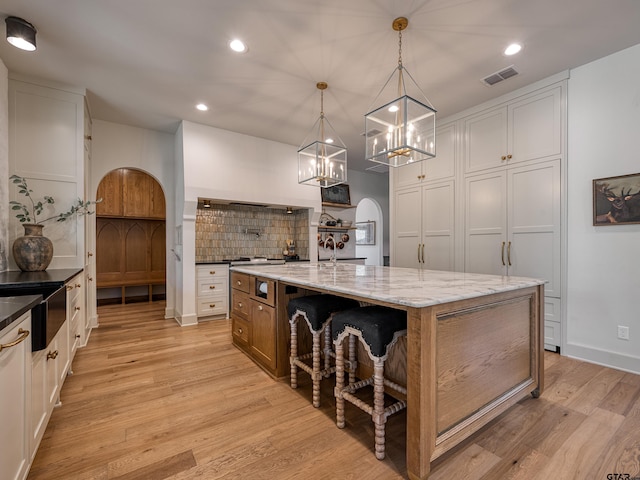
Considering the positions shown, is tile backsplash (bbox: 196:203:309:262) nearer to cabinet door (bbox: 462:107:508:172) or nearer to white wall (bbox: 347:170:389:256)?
white wall (bbox: 347:170:389:256)

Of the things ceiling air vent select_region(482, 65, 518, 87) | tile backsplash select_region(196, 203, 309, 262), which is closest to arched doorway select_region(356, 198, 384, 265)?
tile backsplash select_region(196, 203, 309, 262)

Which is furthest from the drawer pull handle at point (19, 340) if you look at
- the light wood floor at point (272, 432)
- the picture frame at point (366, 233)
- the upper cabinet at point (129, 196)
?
the picture frame at point (366, 233)

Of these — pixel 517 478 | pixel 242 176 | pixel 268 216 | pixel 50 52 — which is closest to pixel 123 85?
pixel 50 52

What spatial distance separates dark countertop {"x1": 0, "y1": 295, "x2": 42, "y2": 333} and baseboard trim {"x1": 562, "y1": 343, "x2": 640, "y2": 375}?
414cm

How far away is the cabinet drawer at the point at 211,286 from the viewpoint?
438cm

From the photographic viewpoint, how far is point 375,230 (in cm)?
806

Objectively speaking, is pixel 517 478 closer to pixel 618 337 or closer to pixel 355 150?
pixel 618 337

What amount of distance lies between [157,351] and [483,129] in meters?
4.56

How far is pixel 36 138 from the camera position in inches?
123

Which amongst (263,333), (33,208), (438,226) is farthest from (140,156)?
(438,226)

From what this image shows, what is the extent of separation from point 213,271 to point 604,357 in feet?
15.0

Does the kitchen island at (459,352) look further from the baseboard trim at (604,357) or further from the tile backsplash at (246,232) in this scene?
the tile backsplash at (246,232)

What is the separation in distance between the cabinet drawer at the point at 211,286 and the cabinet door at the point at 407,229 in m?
2.68

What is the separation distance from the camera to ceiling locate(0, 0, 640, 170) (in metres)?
2.21
